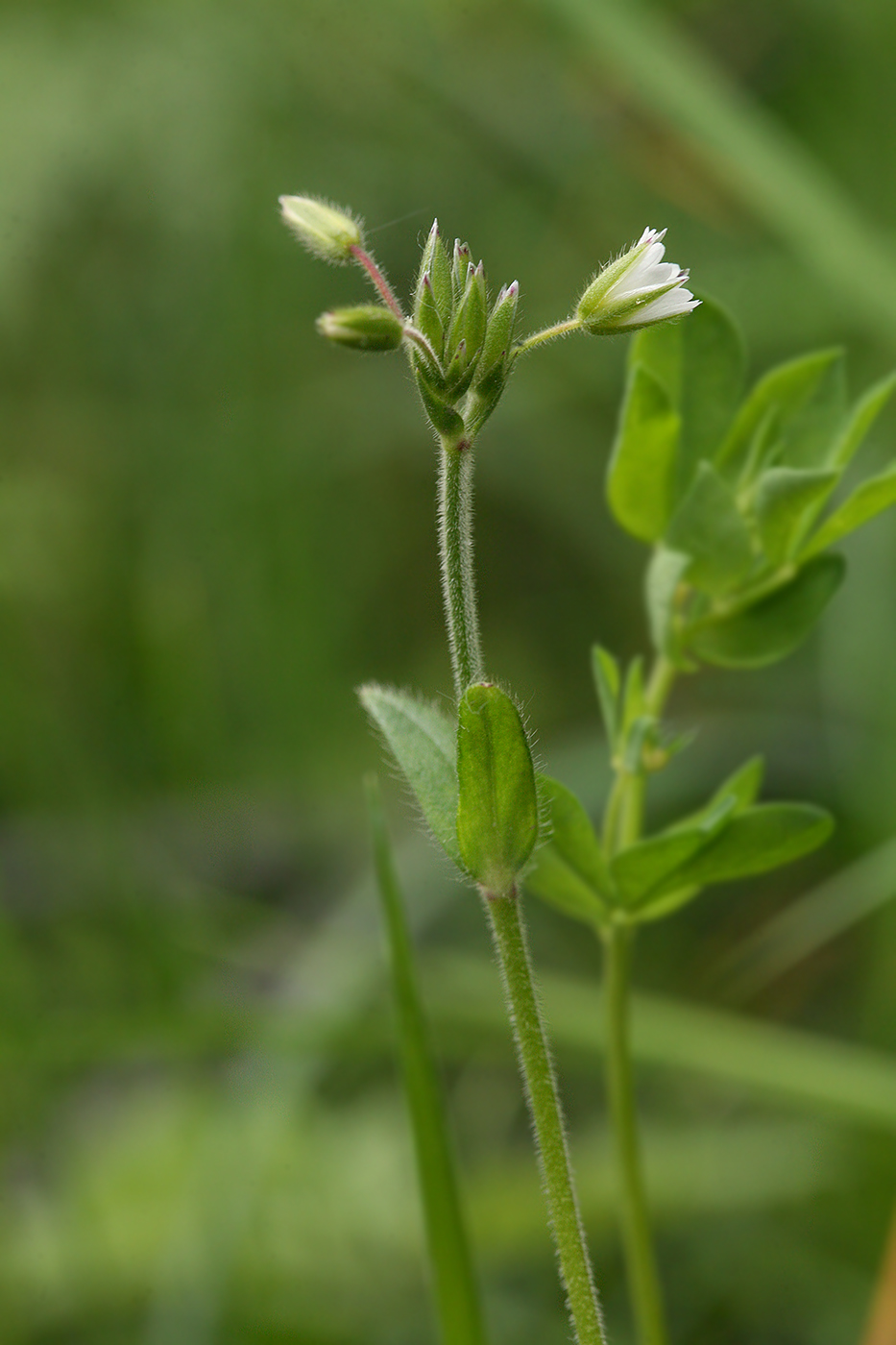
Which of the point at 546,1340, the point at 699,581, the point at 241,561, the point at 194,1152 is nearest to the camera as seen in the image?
the point at 699,581

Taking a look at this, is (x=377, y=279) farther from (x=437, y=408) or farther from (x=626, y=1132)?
Answer: (x=626, y=1132)

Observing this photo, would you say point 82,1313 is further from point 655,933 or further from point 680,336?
point 680,336

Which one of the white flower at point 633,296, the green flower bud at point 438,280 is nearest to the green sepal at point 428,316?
the green flower bud at point 438,280

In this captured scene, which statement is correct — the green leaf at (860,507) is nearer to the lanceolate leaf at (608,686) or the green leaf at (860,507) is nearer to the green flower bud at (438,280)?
the lanceolate leaf at (608,686)

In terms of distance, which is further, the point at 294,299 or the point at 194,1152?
the point at 294,299

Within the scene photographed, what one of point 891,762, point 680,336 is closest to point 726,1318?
point 891,762

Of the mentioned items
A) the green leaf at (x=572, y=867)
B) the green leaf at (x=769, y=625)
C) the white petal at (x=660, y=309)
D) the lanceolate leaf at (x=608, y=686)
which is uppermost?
the white petal at (x=660, y=309)

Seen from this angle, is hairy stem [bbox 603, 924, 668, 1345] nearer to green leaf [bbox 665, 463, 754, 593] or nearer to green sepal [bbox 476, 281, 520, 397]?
green leaf [bbox 665, 463, 754, 593]
